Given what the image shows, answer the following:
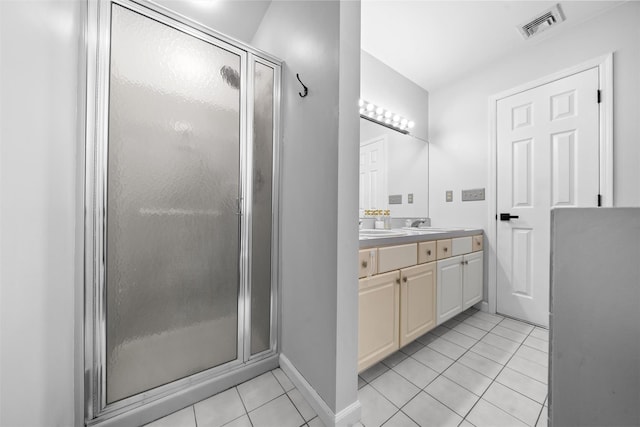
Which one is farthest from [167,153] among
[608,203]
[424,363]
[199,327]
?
[608,203]

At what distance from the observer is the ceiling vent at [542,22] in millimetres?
1645

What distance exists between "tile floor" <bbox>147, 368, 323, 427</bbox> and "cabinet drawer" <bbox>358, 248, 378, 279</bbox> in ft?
2.25

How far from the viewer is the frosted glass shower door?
3.17 ft

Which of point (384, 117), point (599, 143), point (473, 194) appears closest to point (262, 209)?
point (384, 117)

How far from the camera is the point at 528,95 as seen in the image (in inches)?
78.2

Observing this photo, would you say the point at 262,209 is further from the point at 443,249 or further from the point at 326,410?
the point at 443,249

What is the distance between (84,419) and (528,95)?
3.49 metres

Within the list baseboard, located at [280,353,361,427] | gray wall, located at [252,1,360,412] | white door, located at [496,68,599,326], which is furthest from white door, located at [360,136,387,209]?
baseboard, located at [280,353,361,427]

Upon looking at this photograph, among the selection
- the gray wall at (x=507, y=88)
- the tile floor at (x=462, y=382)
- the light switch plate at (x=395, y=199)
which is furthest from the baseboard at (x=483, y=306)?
the light switch plate at (x=395, y=199)

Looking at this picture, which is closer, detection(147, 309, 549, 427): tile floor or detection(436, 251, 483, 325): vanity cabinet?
detection(147, 309, 549, 427): tile floor

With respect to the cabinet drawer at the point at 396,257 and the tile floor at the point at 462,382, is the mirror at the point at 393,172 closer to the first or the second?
the cabinet drawer at the point at 396,257

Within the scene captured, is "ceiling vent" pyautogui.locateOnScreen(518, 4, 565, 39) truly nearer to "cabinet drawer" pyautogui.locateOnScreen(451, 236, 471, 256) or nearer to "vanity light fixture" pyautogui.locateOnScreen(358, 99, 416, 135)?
"vanity light fixture" pyautogui.locateOnScreen(358, 99, 416, 135)

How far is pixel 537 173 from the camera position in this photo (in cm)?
193

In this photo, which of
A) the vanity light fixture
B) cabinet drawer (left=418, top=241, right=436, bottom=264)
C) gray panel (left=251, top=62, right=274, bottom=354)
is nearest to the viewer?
gray panel (left=251, top=62, right=274, bottom=354)
